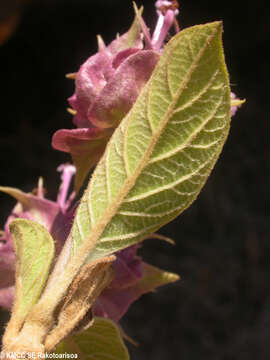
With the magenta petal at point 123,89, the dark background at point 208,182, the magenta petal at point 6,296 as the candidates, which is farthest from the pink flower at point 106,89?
the dark background at point 208,182

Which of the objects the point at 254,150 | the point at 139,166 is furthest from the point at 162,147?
the point at 254,150

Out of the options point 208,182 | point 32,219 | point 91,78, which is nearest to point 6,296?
point 32,219

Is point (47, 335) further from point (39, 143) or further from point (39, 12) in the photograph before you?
point (39, 12)

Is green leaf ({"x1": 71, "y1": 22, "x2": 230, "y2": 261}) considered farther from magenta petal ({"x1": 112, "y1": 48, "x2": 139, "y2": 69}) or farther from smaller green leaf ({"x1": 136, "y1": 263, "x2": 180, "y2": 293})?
smaller green leaf ({"x1": 136, "y1": 263, "x2": 180, "y2": 293})

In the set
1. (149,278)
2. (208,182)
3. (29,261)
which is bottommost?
(208,182)

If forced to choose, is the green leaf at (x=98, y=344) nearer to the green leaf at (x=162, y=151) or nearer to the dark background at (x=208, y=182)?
the green leaf at (x=162, y=151)

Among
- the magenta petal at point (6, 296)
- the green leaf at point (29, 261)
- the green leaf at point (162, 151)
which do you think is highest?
the green leaf at point (162, 151)

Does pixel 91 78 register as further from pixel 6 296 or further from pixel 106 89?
pixel 6 296

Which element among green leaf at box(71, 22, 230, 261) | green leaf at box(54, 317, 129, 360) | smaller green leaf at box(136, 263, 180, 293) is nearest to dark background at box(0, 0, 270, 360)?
smaller green leaf at box(136, 263, 180, 293)
